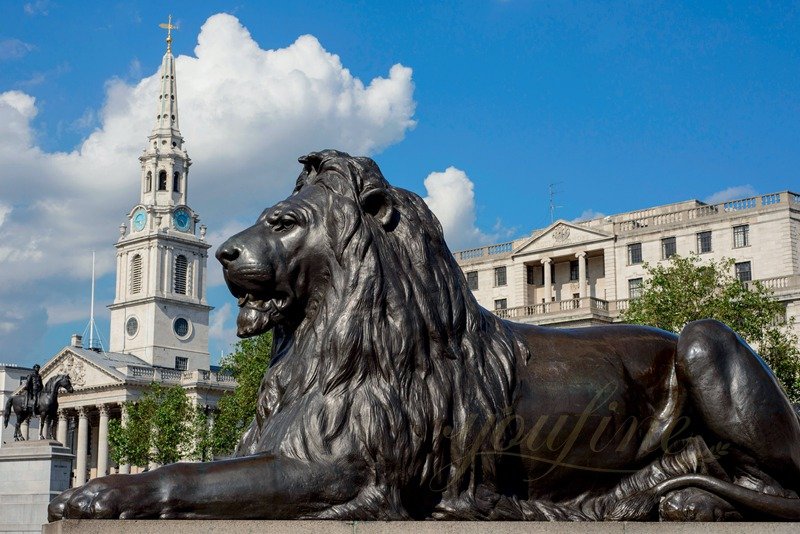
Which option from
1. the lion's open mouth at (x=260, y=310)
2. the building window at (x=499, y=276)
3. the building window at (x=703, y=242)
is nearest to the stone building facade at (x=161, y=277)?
the building window at (x=499, y=276)

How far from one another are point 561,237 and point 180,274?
57.1 m

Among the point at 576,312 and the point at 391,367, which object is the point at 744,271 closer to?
the point at 576,312

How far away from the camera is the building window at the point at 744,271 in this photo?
60.7m

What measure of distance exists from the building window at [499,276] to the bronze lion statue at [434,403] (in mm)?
67039

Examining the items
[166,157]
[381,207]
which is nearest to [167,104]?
[166,157]

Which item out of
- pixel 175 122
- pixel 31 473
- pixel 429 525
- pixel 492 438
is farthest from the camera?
pixel 175 122

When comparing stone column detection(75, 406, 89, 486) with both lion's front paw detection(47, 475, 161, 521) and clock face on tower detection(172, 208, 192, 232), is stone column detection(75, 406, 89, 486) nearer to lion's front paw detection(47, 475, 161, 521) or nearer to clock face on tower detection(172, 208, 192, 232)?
clock face on tower detection(172, 208, 192, 232)

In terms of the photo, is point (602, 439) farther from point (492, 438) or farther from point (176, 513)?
point (176, 513)

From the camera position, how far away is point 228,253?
4.66 metres

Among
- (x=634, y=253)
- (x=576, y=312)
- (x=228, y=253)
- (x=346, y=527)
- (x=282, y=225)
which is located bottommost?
(x=346, y=527)

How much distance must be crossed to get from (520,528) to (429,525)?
1.25ft

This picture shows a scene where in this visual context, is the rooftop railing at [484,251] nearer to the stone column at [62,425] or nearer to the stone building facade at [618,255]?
the stone building facade at [618,255]

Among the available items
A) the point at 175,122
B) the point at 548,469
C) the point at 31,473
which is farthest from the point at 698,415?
the point at 175,122

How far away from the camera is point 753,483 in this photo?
4938mm
